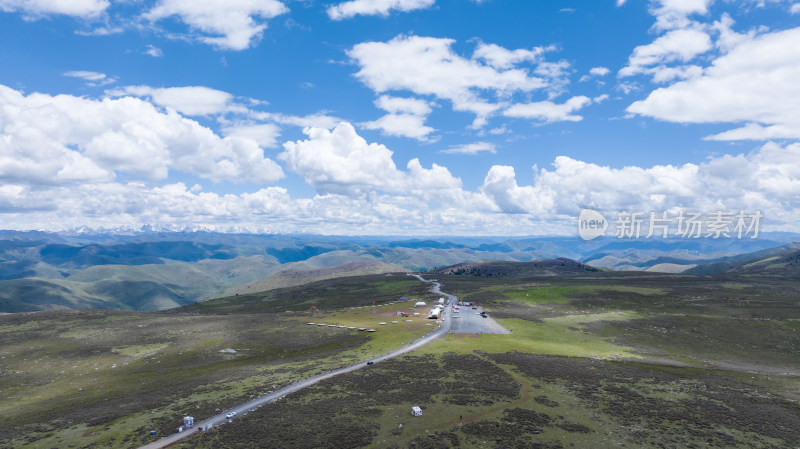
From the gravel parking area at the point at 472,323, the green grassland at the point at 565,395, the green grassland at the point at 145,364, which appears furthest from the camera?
the gravel parking area at the point at 472,323

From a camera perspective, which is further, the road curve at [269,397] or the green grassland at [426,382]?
the green grassland at [426,382]

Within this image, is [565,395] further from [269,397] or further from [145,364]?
[145,364]

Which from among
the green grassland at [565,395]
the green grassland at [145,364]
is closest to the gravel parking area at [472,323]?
the green grassland at [565,395]

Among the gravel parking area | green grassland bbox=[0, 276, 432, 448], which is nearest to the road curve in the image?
green grassland bbox=[0, 276, 432, 448]

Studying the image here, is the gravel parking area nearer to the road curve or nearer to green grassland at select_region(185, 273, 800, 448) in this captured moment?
green grassland at select_region(185, 273, 800, 448)

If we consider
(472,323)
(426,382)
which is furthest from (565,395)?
(472,323)

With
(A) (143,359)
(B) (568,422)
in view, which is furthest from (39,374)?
(B) (568,422)

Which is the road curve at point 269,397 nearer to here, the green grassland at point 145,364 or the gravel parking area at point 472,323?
the green grassland at point 145,364

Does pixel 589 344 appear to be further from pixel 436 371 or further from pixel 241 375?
pixel 241 375
